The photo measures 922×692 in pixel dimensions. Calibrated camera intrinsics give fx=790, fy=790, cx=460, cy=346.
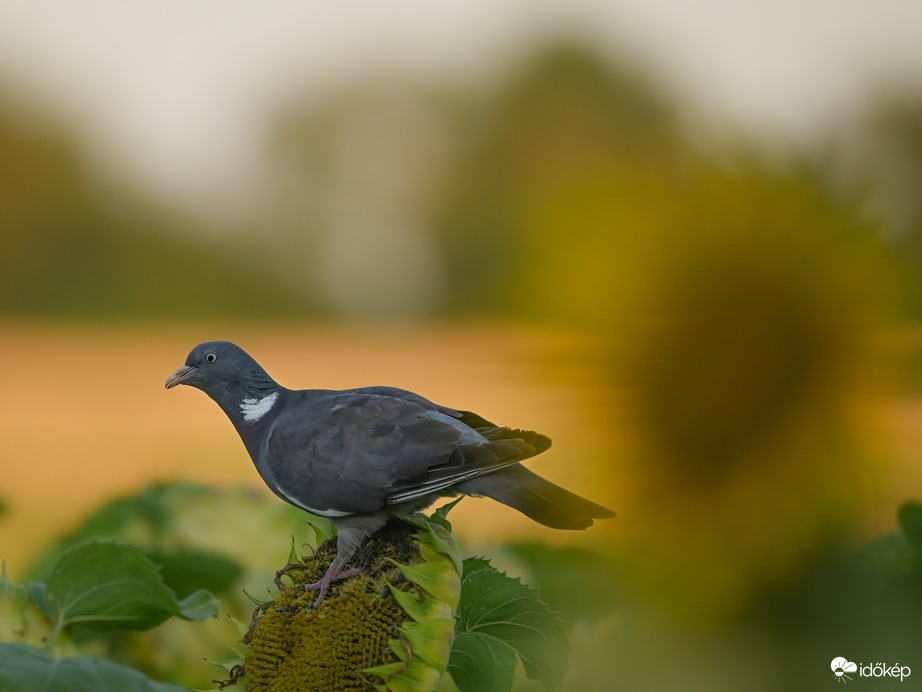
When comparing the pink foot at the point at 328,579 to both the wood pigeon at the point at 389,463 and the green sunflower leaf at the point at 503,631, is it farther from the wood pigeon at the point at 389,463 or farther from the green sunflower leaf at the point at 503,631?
the green sunflower leaf at the point at 503,631

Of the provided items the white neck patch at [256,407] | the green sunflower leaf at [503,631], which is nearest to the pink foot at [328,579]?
the green sunflower leaf at [503,631]

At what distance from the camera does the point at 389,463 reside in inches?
30.2

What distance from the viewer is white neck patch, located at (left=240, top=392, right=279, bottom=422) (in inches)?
37.5

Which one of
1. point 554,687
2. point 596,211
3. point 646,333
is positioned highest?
point 596,211

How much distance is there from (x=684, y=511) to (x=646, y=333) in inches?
17.8

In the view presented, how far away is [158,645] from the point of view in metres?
1.03

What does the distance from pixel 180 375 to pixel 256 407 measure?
0.11 meters

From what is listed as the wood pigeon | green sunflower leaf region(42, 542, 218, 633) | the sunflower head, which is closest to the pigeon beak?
the wood pigeon

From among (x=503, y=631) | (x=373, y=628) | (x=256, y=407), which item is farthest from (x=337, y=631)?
(x=256, y=407)

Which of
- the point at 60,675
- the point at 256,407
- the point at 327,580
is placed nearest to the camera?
the point at 60,675

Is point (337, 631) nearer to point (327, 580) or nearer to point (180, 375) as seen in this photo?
point (327, 580)

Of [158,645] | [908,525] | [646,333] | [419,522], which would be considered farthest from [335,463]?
[646,333]

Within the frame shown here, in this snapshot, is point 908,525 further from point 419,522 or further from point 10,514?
point 10,514

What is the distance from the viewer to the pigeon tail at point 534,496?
763mm
